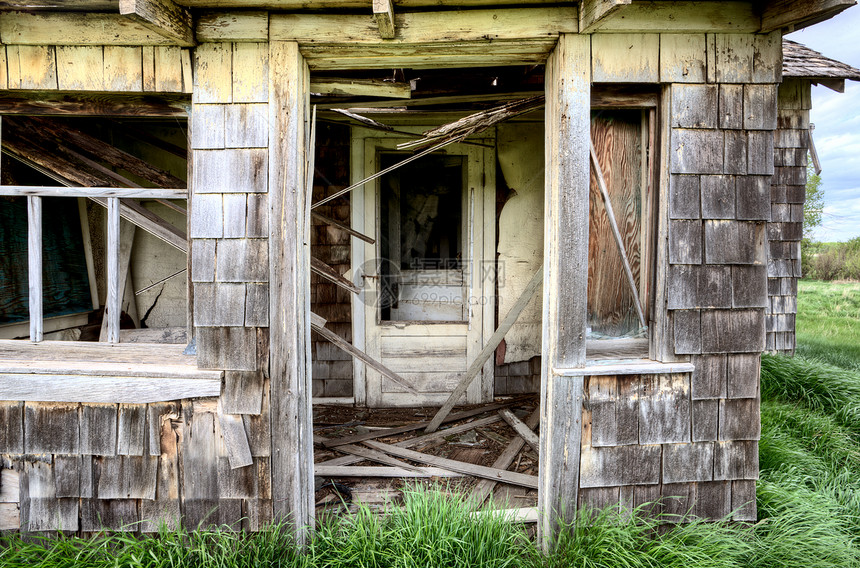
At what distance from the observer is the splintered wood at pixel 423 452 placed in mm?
2816

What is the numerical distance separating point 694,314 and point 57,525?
10.5ft

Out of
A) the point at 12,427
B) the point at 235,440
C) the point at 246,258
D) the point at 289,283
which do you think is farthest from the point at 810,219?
the point at 12,427

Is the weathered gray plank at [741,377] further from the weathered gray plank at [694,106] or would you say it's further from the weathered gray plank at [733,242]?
the weathered gray plank at [694,106]

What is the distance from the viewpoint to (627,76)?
2.03m

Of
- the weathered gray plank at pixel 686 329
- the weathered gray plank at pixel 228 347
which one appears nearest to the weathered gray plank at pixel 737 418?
the weathered gray plank at pixel 686 329

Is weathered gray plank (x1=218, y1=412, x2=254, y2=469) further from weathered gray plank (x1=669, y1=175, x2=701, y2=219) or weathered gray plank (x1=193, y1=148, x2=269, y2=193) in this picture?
weathered gray plank (x1=669, y1=175, x2=701, y2=219)

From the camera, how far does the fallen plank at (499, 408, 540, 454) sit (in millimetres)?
3309

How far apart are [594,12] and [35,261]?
→ 9.24 feet

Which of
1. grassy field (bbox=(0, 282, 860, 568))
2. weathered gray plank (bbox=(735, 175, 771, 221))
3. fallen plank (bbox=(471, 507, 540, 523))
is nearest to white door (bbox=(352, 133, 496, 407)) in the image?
fallen plank (bbox=(471, 507, 540, 523))

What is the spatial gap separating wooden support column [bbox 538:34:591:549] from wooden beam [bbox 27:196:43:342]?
8.17ft

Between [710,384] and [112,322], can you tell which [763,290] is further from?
[112,322]

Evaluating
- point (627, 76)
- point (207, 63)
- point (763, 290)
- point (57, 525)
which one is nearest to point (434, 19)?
point (627, 76)

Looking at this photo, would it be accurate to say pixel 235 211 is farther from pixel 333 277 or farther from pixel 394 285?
pixel 394 285

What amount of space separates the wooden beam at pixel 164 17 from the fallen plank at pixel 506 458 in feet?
8.87
